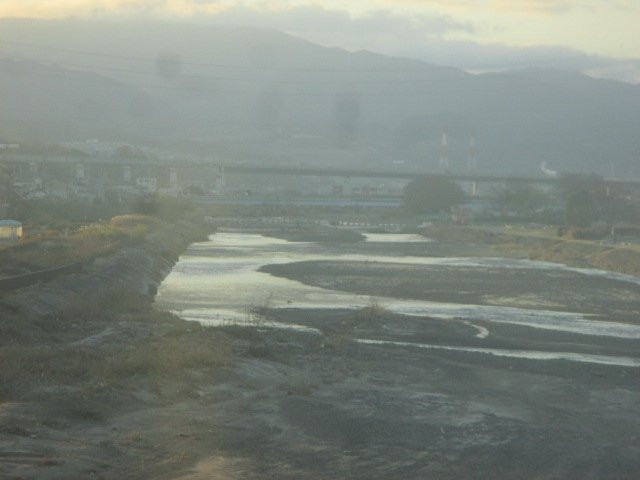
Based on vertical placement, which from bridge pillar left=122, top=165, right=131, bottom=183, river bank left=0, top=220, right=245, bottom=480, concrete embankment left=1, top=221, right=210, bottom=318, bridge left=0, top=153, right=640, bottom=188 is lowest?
concrete embankment left=1, top=221, right=210, bottom=318

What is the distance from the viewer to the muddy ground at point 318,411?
459 inches

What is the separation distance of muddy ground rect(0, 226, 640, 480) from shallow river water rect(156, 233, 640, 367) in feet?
5.27

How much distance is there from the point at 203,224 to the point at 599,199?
1261 inches

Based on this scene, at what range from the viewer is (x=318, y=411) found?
14.8 metres

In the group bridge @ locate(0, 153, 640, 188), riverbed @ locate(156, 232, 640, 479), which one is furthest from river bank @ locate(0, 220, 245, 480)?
bridge @ locate(0, 153, 640, 188)

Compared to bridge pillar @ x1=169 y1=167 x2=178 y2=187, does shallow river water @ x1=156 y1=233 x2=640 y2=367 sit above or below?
below

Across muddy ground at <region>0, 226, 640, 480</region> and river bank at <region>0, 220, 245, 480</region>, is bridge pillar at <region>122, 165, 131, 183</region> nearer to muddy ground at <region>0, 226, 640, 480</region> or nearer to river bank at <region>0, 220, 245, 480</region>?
river bank at <region>0, 220, 245, 480</region>

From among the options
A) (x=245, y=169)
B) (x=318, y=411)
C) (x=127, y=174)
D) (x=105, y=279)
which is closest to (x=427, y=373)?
(x=318, y=411)

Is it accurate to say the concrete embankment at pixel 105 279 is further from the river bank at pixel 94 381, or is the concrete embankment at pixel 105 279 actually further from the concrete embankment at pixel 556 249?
the concrete embankment at pixel 556 249

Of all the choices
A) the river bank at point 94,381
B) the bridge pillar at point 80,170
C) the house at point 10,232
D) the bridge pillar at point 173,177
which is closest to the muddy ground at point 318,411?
the river bank at point 94,381

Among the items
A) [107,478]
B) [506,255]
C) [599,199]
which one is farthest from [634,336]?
[599,199]

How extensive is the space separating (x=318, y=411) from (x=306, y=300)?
56.5 feet

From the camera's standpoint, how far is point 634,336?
25.5 m

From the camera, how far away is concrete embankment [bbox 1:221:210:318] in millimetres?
22984
